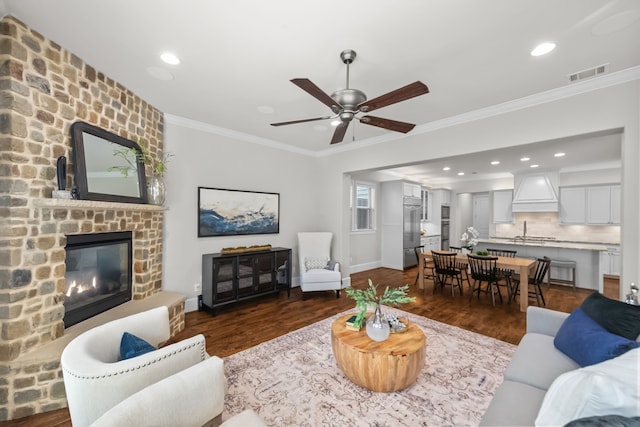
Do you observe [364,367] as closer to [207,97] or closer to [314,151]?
[207,97]

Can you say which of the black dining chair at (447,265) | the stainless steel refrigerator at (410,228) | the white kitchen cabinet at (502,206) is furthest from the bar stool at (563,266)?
the stainless steel refrigerator at (410,228)

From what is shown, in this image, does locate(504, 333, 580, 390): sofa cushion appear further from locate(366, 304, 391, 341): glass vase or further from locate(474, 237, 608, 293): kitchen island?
locate(474, 237, 608, 293): kitchen island

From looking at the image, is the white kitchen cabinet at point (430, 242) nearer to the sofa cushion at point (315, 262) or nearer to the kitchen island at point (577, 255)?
the kitchen island at point (577, 255)

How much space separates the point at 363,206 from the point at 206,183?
423 cm

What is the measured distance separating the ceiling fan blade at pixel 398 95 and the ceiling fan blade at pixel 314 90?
23 centimetres

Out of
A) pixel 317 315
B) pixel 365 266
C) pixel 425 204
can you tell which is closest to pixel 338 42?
pixel 317 315

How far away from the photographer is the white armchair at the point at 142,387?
3.84 feet

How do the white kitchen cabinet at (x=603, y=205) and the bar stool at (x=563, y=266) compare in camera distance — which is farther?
the white kitchen cabinet at (x=603, y=205)

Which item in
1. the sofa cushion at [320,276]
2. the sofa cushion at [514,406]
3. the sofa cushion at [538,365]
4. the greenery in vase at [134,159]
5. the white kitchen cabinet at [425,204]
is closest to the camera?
the sofa cushion at [514,406]

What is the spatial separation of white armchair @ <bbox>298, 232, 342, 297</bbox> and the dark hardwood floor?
27 cm

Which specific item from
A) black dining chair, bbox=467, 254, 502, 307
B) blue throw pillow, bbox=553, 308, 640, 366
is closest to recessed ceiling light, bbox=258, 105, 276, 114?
blue throw pillow, bbox=553, 308, 640, 366

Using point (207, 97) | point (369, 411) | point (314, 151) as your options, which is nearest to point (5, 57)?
point (207, 97)

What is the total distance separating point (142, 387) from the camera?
1.38 m

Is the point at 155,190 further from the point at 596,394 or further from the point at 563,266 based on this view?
the point at 563,266
